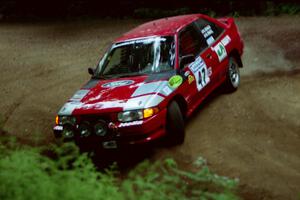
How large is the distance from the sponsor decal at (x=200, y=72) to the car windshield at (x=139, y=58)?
1.44ft

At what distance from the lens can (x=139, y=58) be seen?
884 cm

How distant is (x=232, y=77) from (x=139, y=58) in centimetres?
234

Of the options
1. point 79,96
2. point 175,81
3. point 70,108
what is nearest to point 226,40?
point 175,81

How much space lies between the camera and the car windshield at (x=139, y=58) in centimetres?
868

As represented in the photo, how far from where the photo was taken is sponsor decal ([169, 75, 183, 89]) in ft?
27.0

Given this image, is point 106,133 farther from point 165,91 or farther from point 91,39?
point 91,39

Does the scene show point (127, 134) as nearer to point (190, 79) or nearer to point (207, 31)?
point (190, 79)

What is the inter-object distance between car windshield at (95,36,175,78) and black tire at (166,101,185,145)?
85 centimetres

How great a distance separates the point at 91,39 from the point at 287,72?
23.0 ft

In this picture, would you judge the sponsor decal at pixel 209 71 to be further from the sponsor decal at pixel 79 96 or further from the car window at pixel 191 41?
the sponsor decal at pixel 79 96

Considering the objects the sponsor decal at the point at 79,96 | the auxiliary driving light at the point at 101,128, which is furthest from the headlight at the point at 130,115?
the sponsor decal at the point at 79,96

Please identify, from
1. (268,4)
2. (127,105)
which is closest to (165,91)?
(127,105)

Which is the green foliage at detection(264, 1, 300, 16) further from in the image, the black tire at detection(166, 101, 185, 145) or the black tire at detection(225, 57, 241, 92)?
the black tire at detection(166, 101, 185, 145)

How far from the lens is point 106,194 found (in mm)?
4602
